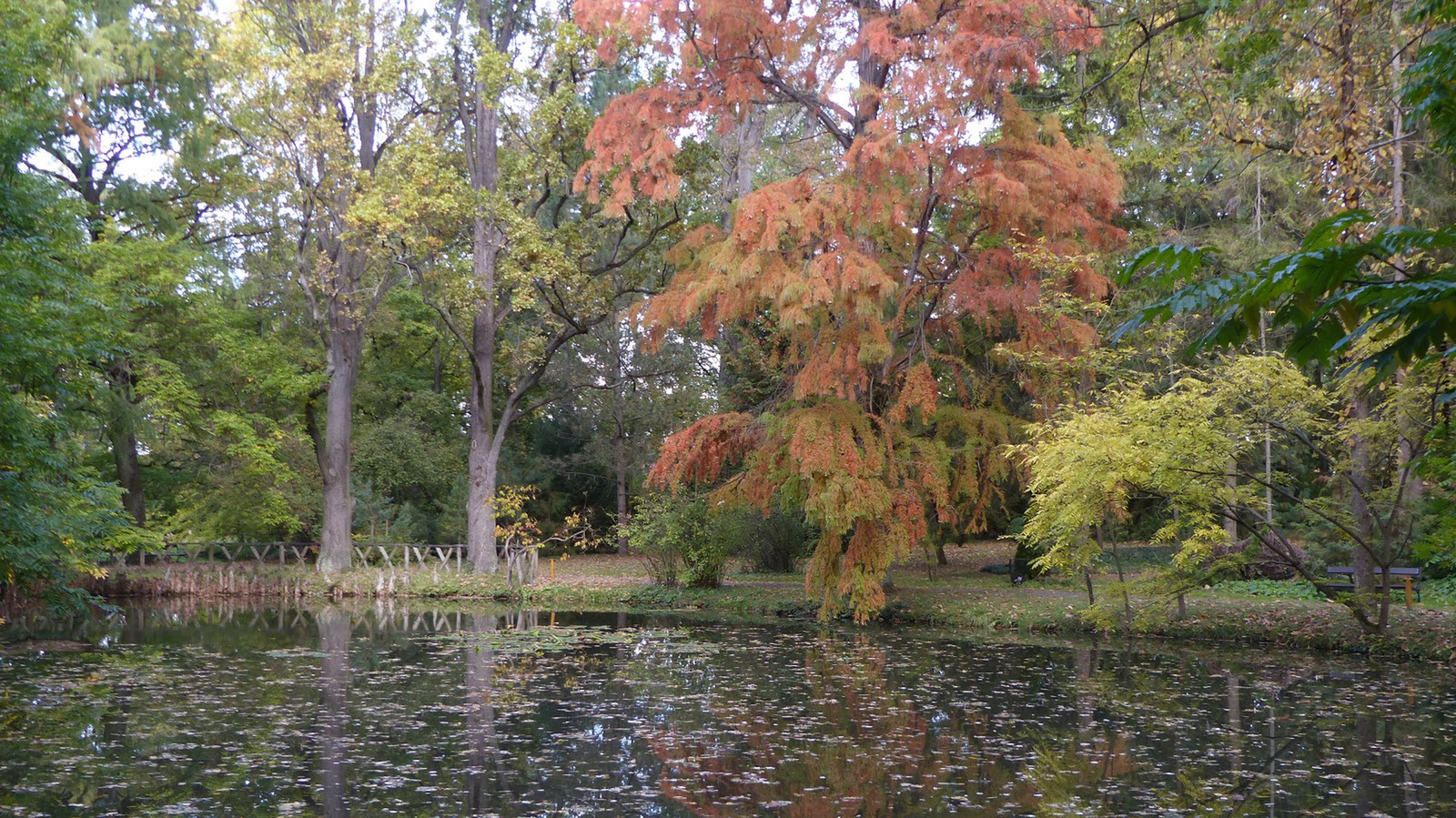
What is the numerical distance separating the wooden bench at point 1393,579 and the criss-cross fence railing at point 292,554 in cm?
1676

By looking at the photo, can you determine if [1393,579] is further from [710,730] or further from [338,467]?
[338,467]

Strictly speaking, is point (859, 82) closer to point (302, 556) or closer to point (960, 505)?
point (960, 505)

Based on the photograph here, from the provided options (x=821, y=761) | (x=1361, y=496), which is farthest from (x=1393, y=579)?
(x=821, y=761)

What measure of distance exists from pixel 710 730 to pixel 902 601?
38.0 feet

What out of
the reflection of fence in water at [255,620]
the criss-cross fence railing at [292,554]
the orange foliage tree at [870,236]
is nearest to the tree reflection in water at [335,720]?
the reflection of fence in water at [255,620]

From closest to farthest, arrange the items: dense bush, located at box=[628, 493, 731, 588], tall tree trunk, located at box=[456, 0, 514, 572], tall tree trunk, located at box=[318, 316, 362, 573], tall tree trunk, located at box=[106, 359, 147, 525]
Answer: dense bush, located at box=[628, 493, 731, 588] < tall tree trunk, located at box=[106, 359, 147, 525] < tall tree trunk, located at box=[456, 0, 514, 572] < tall tree trunk, located at box=[318, 316, 362, 573]

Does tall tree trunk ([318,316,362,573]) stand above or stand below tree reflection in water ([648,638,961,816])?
above

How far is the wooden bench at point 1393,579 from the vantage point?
1662 centimetres

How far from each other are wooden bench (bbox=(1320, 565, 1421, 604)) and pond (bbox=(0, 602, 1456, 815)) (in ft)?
7.69

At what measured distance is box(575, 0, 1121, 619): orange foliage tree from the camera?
58.9 feet

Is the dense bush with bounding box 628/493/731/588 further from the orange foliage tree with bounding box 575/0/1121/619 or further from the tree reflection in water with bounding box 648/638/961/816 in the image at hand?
the tree reflection in water with bounding box 648/638/961/816

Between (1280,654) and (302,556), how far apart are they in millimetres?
22390

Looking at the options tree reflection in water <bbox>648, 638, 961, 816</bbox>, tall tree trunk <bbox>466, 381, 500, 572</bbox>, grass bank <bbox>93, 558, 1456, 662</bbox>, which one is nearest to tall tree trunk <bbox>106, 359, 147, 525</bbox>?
grass bank <bbox>93, 558, 1456, 662</bbox>

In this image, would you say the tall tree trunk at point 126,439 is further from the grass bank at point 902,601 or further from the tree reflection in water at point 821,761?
the tree reflection in water at point 821,761
